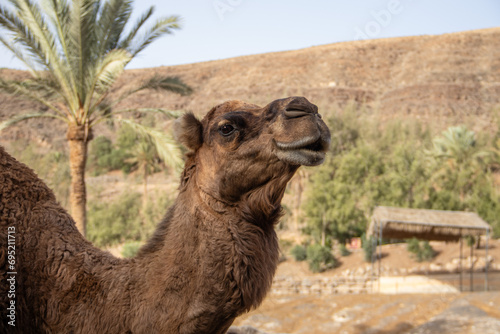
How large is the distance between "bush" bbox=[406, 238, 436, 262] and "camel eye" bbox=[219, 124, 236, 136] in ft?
90.7

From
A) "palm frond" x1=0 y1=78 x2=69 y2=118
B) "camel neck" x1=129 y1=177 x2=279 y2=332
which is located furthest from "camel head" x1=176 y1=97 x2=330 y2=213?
"palm frond" x1=0 y1=78 x2=69 y2=118

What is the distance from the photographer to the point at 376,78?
87375 mm

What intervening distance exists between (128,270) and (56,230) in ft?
2.08

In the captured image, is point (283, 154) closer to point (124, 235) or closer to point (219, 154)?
point (219, 154)

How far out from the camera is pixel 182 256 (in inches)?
105

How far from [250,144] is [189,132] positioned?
52 cm

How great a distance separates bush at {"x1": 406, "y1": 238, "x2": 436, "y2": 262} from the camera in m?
28.7

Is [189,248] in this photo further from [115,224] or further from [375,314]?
[115,224]

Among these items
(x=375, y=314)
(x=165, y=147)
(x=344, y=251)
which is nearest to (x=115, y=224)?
(x=344, y=251)

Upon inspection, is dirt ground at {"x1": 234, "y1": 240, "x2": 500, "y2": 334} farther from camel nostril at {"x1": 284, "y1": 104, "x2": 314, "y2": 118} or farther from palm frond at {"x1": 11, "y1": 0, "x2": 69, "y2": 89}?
palm frond at {"x1": 11, "y1": 0, "x2": 69, "y2": 89}

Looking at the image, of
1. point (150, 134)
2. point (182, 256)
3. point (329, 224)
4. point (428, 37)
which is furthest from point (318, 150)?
point (428, 37)

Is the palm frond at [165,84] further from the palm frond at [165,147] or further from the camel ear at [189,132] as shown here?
the camel ear at [189,132]

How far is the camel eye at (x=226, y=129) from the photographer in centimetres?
286

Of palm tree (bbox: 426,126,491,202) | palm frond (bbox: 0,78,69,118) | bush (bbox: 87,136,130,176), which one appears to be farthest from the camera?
bush (bbox: 87,136,130,176)
